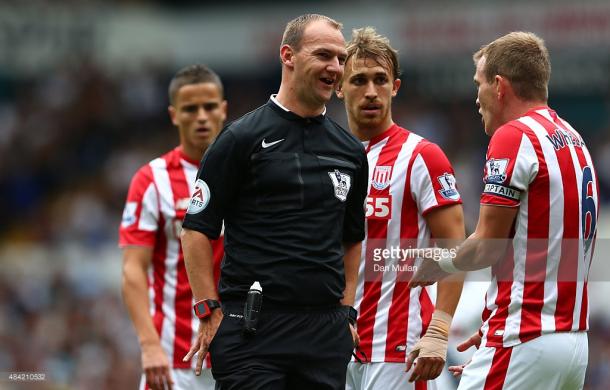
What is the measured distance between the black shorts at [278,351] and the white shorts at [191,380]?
169 cm

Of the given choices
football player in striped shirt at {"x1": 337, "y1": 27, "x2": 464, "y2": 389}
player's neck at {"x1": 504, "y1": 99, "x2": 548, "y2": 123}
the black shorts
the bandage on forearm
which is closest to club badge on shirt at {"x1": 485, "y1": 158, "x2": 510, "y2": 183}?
player's neck at {"x1": 504, "y1": 99, "x2": 548, "y2": 123}

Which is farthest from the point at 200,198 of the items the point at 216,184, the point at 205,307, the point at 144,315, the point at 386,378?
the point at 144,315

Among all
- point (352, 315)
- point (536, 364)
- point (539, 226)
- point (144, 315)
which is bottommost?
point (144, 315)

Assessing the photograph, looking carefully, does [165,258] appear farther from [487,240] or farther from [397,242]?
[487,240]

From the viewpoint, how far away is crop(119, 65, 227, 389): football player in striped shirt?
6.39 m

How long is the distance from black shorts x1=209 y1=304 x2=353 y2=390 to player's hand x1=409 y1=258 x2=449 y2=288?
0.67m

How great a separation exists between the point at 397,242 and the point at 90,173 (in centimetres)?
1346

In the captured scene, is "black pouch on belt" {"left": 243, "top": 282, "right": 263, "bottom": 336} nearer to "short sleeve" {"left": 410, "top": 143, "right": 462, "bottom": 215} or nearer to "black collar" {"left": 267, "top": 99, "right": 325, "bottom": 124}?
"black collar" {"left": 267, "top": 99, "right": 325, "bottom": 124}

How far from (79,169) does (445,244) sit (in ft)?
45.7

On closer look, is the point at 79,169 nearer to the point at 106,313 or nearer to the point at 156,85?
the point at 156,85

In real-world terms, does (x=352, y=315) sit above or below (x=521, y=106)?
below

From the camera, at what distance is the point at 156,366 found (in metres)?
6.23

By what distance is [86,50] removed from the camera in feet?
66.7

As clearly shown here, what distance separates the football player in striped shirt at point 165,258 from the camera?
6.39m
